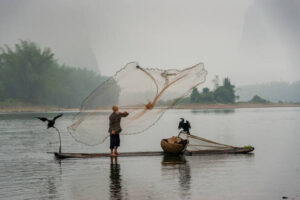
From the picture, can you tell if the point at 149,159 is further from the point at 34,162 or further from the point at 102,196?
the point at 102,196

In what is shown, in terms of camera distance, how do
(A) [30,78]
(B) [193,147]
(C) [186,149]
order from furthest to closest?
(A) [30,78], (B) [193,147], (C) [186,149]

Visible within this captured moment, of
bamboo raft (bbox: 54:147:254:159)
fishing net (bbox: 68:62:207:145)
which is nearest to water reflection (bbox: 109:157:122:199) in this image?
bamboo raft (bbox: 54:147:254:159)

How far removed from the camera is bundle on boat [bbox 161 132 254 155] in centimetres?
1773

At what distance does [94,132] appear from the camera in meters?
16.1

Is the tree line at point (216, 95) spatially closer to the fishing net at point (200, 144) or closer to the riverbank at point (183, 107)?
the riverbank at point (183, 107)

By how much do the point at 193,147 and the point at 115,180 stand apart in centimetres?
697

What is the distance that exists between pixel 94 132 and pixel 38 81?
11926 cm

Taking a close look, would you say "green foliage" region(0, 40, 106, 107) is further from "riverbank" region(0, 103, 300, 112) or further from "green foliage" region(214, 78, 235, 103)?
"green foliage" region(214, 78, 235, 103)

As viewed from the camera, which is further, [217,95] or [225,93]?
[217,95]

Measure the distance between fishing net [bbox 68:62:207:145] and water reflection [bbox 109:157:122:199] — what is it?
1266 millimetres

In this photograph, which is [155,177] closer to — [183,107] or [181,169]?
[181,169]

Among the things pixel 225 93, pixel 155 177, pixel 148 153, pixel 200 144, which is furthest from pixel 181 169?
pixel 225 93

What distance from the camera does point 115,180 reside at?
12625 millimetres

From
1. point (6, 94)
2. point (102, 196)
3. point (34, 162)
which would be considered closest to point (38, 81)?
point (6, 94)
